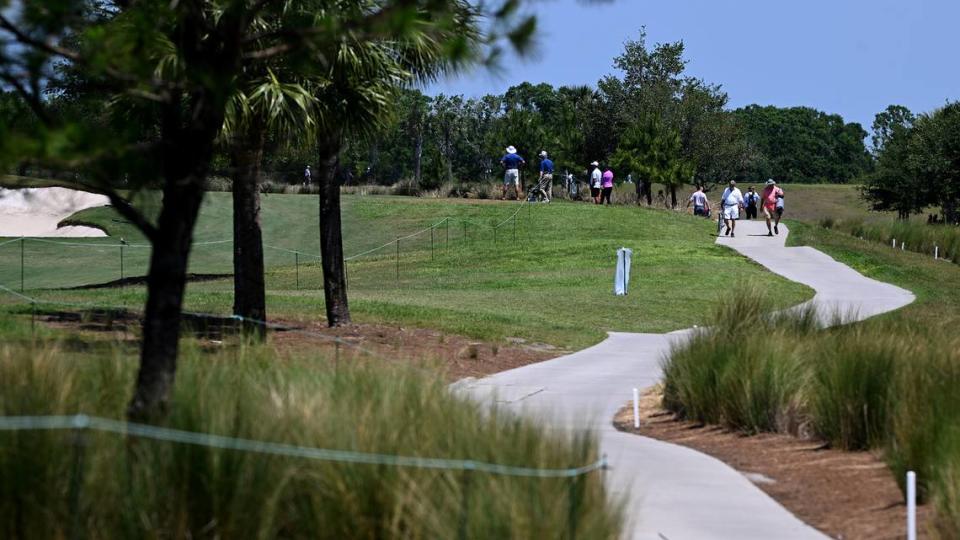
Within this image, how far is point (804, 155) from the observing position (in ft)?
490

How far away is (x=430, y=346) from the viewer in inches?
771

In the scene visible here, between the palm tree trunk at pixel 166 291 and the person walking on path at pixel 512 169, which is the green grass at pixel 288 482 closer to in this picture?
the palm tree trunk at pixel 166 291

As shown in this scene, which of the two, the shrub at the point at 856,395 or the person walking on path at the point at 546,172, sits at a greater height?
the person walking on path at the point at 546,172

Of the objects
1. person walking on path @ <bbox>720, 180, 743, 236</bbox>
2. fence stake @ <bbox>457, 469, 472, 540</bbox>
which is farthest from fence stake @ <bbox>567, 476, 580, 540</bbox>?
person walking on path @ <bbox>720, 180, 743, 236</bbox>

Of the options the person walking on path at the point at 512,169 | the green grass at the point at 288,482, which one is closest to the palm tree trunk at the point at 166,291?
the green grass at the point at 288,482

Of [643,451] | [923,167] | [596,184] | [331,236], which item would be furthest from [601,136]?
[643,451]

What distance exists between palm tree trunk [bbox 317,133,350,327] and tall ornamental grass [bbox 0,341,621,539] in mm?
12782

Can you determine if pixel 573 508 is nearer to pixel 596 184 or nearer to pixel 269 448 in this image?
pixel 269 448

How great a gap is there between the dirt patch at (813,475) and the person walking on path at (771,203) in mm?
29233

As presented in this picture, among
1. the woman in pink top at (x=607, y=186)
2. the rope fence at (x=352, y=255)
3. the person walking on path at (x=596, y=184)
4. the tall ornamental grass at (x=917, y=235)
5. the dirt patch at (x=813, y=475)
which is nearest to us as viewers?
the dirt patch at (x=813, y=475)

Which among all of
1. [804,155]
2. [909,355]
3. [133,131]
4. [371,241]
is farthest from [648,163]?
[804,155]

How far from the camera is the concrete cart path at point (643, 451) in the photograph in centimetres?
941

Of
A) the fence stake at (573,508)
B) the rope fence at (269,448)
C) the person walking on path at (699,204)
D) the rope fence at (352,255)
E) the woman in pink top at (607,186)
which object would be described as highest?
the woman in pink top at (607,186)

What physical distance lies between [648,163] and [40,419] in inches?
2145
